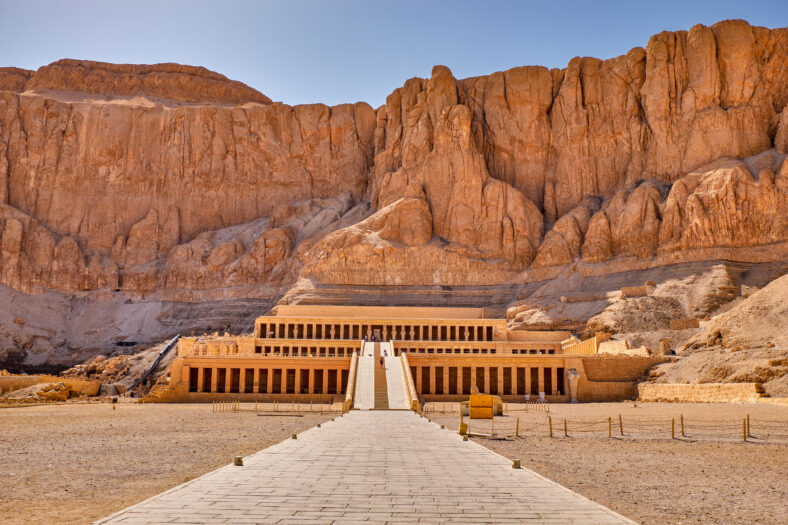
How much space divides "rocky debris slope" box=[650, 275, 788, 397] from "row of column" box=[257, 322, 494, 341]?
22.8 m

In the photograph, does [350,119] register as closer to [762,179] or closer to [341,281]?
[341,281]

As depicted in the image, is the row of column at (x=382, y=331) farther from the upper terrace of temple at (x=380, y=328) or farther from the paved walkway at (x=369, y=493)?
the paved walkway at (x=369, y=493)

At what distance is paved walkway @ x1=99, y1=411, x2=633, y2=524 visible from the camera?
9.54m

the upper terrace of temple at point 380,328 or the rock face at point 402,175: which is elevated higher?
the rock face at point 402,175

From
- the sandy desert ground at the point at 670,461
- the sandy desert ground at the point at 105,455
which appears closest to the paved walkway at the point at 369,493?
the sandy desert ground at the point at 105,455

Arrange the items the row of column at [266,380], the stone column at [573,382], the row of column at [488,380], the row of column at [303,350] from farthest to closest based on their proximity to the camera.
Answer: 1. the row of column at [303,350]
2. the row of column at [488,380]
3. the row of column at [266,380]
4. the stone column at [573,382]

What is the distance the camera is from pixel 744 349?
4397 centimetres

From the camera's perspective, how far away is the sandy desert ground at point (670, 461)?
13.0 meters

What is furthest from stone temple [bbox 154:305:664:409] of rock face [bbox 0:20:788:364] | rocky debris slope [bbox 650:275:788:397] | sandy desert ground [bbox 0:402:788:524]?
rock face [bbox 0:20:788:364]

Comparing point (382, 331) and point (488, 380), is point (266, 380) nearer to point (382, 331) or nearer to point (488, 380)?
point (488, 380)

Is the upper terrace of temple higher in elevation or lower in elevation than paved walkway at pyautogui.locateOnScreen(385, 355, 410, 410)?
higher

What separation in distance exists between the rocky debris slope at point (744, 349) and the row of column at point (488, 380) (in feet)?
26.7

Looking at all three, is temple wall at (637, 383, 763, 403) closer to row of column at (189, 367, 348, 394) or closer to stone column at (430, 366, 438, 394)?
stone column at (430, 366, 438, 394)

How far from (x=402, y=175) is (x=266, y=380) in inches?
1884
